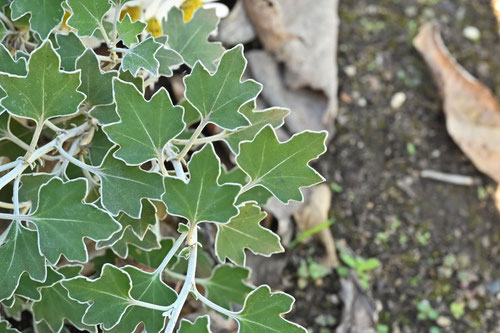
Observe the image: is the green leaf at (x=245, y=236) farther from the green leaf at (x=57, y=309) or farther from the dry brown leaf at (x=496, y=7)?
the dry brown leaf at (x=496, y=7)

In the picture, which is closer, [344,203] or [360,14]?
[344,203]

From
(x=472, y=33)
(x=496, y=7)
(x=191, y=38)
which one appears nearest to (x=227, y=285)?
(x=191, y=38)

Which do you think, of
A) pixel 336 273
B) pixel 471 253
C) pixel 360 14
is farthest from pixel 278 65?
pixel 471 253

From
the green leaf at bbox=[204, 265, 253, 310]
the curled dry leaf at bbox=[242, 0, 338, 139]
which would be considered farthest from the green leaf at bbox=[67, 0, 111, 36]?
the curled dry leaf at bbox=[242, 0, 338, 139]

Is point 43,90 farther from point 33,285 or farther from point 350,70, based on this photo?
point 350,70

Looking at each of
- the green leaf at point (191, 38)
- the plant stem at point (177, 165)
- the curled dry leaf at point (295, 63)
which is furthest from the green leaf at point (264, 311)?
the curled dry leaf at point (295, 63)

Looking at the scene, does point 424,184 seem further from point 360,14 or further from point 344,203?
point 360,14

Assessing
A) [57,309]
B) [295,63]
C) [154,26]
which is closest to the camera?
[57,309]
